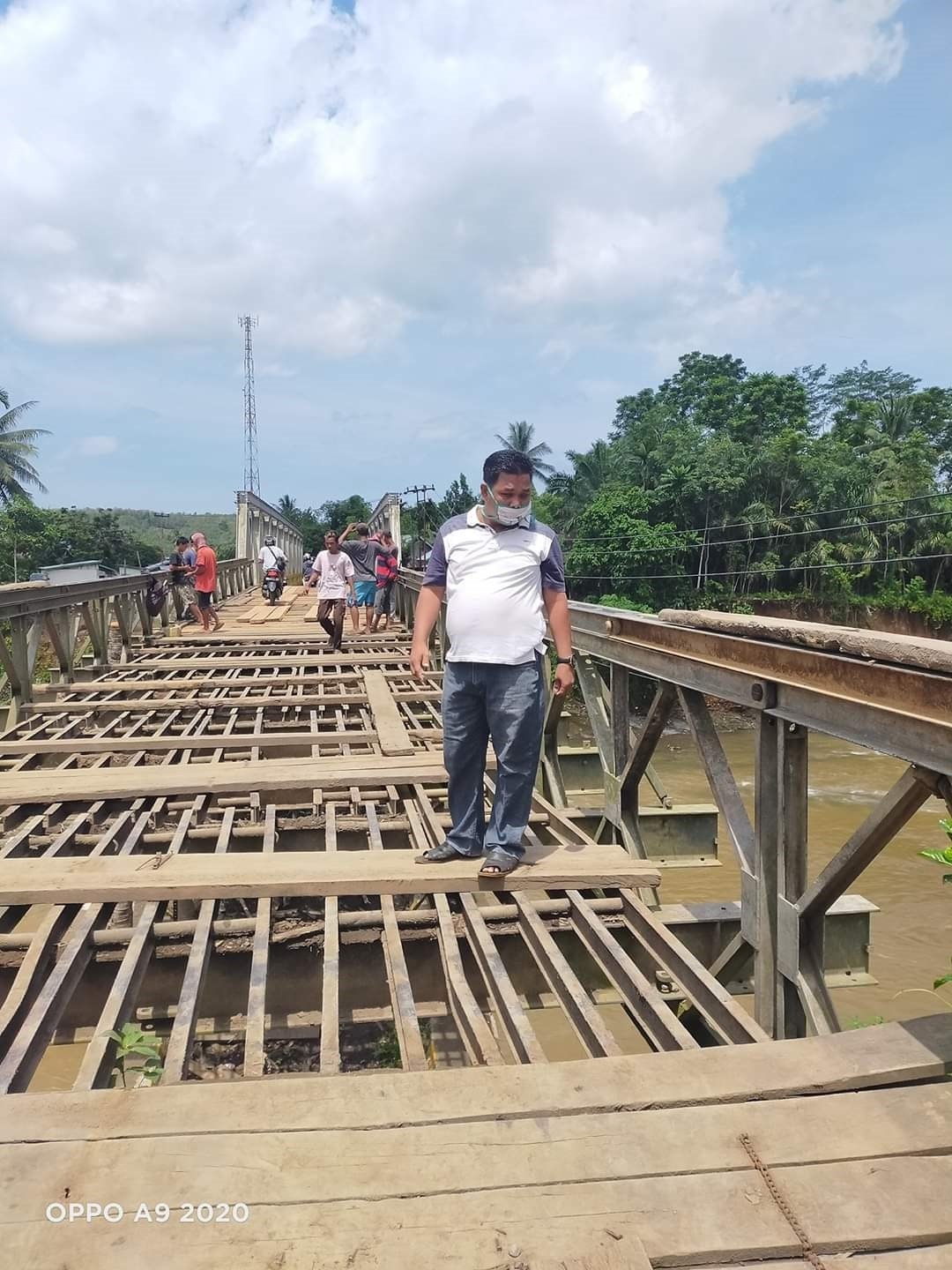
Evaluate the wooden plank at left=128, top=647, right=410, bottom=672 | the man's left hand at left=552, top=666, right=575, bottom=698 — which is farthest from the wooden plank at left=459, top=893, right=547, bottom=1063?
the wooden plank at left=128, top=647, right=410, bottom=672

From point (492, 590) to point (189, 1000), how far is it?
1.46 meters

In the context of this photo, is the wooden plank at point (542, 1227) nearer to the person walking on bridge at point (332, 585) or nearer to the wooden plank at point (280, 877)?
the wooden plank at point (280, 877)

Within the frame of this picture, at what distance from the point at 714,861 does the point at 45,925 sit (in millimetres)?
3484

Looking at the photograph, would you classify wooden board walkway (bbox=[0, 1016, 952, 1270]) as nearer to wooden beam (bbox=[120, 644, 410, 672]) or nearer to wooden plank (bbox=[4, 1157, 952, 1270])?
wooden plank (bbox=[4, 1157, 952, 1270])

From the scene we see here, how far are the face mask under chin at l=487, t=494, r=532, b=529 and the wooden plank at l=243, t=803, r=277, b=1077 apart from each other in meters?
1.43

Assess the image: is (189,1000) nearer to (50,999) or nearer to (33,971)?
(50,999)

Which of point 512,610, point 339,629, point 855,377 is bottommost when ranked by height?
point 339,629

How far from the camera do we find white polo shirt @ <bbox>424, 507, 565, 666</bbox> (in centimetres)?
285

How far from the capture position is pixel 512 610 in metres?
2.87

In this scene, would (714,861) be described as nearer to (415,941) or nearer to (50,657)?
(415,941)

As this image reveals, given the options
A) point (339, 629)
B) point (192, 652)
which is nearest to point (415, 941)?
point (339, 629)

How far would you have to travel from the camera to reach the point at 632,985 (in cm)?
246

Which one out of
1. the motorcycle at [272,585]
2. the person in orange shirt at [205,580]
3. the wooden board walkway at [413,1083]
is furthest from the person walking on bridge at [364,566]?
the wooden board walkway at [413,1083]

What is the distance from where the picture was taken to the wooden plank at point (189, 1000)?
2.06m
